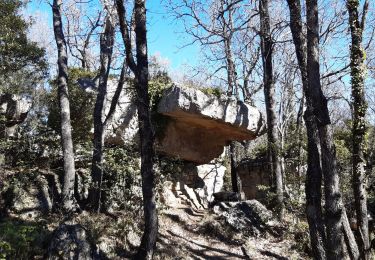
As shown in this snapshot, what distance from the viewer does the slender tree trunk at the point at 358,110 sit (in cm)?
959

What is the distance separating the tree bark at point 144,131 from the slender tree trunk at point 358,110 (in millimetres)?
5134

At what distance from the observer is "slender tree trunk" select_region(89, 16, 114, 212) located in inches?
383

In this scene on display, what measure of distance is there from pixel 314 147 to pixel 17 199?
6886mm

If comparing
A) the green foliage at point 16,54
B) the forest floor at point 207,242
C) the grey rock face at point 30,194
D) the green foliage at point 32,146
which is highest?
the green foliage at point 16,54

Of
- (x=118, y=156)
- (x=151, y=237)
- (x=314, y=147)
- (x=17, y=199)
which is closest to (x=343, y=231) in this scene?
(x=314, y=147)

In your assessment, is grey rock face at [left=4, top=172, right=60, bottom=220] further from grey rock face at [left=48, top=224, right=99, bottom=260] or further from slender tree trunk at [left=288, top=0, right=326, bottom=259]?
slender tree trunk at [left=288, top=0, right=326, bottom=259]

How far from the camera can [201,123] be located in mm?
12297

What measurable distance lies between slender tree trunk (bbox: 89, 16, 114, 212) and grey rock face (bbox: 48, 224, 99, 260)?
240cm

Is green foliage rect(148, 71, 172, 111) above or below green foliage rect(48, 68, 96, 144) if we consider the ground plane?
above

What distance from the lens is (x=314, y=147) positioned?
8.62m

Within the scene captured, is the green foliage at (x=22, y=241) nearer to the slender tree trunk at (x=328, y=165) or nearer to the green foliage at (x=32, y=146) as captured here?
the green foliage at (x=32, y=146)

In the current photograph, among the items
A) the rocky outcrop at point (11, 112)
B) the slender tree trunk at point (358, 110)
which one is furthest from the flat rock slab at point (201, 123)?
the rocky outcrop at point (11, 112)

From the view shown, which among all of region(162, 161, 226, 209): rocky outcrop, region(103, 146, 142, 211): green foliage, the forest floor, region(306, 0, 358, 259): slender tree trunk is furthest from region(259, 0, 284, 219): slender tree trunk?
region(103, 146, 142, 211): green foliage

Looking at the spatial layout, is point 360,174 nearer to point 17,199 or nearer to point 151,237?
point 151,237
